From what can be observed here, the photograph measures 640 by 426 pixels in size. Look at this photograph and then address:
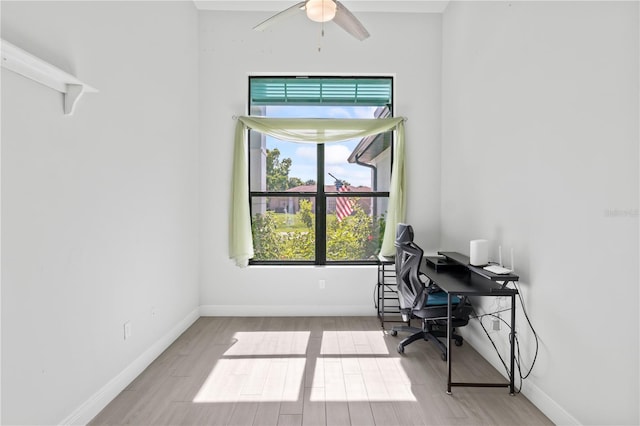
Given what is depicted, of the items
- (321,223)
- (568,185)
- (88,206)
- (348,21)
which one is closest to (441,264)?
(568,185)

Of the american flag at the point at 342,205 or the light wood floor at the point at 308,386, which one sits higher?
the american flag at the point at 342,205

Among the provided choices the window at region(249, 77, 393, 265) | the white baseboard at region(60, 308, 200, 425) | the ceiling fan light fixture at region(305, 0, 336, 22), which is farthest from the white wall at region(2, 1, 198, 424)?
the ceiling fan light fixture at region(305, 0, 336, 22)

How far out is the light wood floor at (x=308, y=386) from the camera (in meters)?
2.12

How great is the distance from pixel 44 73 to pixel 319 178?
109 inches

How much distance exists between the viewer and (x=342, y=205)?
4102mm

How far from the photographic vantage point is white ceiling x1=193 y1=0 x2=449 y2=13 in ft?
12.2

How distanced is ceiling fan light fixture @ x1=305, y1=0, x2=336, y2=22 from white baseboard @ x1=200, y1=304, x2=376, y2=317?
2.95 meters

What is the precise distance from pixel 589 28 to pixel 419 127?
213 cm

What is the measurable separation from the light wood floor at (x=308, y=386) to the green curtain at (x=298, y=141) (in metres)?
1.01

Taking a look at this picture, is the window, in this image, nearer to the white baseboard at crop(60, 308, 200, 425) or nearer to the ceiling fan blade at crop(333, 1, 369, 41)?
the white baseboard at crop(60, 308, 200, 425)

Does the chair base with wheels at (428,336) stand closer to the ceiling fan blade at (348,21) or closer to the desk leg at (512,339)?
the desk leg at (512,339)

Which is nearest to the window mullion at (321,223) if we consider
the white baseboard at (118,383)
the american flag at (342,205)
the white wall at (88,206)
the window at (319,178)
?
the window at (319,178)

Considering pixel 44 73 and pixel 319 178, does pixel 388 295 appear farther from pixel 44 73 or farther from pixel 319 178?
pixel 44 73

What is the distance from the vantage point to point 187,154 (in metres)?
Result: 3.59
